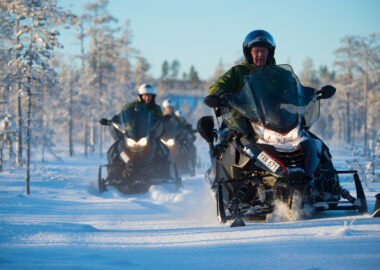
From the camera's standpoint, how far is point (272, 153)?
4.30 m

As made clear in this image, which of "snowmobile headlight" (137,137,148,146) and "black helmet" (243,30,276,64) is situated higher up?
"black helmet" (243,30,276,64)

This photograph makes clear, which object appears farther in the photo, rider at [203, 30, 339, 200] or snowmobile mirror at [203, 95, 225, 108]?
rider at [203, 30, 339, 200]

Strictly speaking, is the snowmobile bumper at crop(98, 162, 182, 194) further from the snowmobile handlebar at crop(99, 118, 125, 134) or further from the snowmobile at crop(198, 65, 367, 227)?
the snowmobile at crop(198, 65, 367, 227)

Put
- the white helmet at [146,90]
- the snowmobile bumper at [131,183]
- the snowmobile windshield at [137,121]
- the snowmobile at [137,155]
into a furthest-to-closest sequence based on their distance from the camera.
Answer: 1. the white helmet at [146,90]
2. the snowmobile windshield at [137,121]
3. the snowmobile at [137,155]
4. the snowmobile bumper at [131,183]

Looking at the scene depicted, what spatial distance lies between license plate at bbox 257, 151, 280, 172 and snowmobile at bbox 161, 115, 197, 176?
9.70m

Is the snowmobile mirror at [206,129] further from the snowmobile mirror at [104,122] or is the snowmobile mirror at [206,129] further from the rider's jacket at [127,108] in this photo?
the snowmobile mirror at [104,122]

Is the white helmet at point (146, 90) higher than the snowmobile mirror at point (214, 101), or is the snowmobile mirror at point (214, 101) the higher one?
the white helmet at point (146, 90)

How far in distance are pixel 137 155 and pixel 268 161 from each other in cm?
526

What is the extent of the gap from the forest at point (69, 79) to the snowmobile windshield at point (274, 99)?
378cm

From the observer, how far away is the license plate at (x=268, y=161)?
4.22 metres

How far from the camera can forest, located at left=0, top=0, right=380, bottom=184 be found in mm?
10273

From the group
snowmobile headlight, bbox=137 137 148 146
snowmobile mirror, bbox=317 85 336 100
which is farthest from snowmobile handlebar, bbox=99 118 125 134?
snowmobile mirror, bbox=317 85 336 100

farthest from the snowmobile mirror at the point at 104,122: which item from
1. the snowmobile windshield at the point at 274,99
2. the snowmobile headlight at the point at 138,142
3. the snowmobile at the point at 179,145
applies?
the snowmobile windshield at the point at 274,99

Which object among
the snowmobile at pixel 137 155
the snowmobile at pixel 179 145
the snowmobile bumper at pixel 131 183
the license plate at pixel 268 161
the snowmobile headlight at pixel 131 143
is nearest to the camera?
the license plate at pixel 268 161
